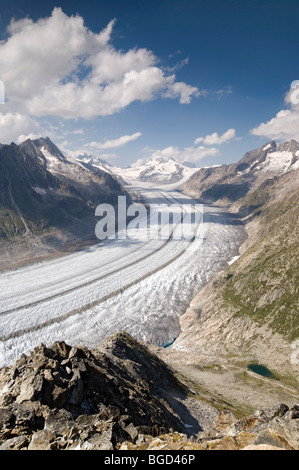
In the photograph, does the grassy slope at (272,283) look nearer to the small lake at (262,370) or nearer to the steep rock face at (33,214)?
the small lake at (262,370)

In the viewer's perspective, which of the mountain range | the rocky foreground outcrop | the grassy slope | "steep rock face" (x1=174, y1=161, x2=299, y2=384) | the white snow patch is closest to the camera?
the rocky foreground outcrop

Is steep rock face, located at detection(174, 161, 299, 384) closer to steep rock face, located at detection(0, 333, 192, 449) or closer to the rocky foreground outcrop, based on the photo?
the rocky foreground outcrop

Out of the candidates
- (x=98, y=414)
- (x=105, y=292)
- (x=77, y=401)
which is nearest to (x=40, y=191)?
(x=105, y=292)

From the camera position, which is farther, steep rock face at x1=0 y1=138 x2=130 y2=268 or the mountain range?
steep rock face at x1=0 y1=138 x2=130 y2=268

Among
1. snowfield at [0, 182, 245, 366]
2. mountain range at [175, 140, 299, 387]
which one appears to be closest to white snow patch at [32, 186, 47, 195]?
snowfield at [0, 182, 245, 366]

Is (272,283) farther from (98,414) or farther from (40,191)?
(40,191)

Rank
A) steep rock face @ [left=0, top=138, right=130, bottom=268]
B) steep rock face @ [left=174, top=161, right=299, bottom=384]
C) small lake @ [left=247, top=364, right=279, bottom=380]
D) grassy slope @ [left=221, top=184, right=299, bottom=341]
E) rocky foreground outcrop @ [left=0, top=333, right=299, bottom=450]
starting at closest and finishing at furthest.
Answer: rocky foreground outcrop @ [left=0, top=333, right=299, bottom=450]
small lake @ [left=247, top=364, right=279, bottom=380]
steep rock face @ [left=174, top=161, right=299, bottom=384]
grassy slope @ [left=221, top=184, right=299, bottom=341]
steep rock face @ [left=0, top=138, right=130, bottom=268]

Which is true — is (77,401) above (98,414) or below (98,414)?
below

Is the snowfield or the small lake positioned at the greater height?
the snowfield
